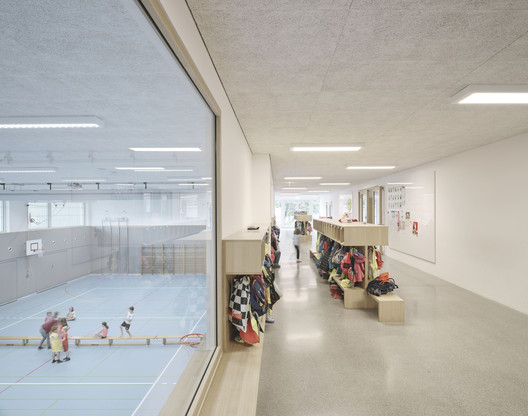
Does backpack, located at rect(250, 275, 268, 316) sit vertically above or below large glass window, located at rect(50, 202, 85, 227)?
below

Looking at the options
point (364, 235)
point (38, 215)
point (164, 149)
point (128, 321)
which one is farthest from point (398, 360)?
point (164, 149)

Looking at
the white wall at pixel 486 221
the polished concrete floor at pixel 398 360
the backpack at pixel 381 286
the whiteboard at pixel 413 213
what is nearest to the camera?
the polished concrete floor at pixel 398 360

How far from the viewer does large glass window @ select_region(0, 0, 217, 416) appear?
956mm

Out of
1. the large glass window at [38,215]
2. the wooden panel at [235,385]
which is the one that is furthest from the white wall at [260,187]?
the large glass window at [38,215]

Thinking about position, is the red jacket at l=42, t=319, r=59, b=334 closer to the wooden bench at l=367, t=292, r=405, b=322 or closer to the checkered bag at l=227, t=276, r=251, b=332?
the checkered bag at l=227, t=276, r=251, b=332

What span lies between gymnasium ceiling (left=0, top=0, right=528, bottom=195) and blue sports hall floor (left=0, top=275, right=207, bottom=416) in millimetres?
525

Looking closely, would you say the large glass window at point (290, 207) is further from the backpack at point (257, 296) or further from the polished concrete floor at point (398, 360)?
the backpack at point (257, 296)

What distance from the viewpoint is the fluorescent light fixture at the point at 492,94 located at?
2.74 meters

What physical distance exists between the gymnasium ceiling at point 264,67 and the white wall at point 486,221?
3.92ft

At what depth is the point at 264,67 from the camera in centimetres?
242

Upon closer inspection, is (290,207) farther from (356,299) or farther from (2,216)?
(2,216)

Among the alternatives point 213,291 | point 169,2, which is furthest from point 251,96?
point 213,291

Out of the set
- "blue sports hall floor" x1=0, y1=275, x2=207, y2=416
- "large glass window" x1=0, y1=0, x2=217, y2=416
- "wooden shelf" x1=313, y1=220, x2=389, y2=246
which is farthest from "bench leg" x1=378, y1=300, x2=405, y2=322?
"blue sports hall floor" x1=0, y1=275, x2=207, y2=416

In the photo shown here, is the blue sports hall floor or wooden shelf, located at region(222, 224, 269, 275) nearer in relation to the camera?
the blue sports hall floor
